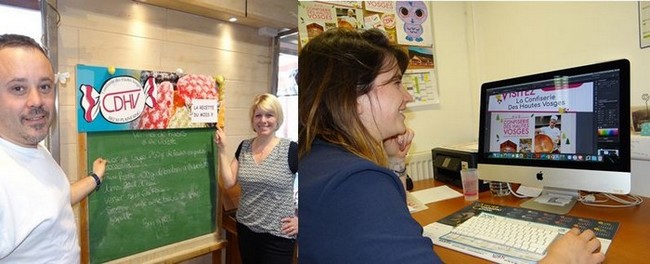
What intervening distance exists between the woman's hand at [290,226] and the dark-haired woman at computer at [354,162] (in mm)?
14

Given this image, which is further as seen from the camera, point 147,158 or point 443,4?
point 443,4

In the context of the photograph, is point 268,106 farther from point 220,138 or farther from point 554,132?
point 554,132

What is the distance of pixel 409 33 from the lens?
73.4 inches

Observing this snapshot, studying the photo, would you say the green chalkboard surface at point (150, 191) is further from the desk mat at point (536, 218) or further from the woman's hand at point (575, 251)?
the desk mat at point (536, 218)

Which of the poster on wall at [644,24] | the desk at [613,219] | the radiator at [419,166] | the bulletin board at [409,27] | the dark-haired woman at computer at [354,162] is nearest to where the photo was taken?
the dark-haired woman at computer at [354,162]

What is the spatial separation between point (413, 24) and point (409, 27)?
0.03 m

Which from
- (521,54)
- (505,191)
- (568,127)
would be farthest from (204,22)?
(521,54)

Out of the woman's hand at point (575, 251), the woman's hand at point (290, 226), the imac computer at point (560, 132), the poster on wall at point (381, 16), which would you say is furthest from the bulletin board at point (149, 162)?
the poster on wall at point (381, 16)

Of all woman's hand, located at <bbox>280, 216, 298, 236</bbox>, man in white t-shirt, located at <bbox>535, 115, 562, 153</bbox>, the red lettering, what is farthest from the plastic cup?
the red lettering

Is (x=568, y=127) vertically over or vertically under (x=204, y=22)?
under

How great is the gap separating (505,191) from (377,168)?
3.75ft

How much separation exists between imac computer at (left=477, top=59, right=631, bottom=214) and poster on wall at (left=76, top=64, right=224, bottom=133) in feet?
3.87

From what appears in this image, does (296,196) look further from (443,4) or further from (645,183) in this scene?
(443,4)

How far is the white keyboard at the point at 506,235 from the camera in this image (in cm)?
83
